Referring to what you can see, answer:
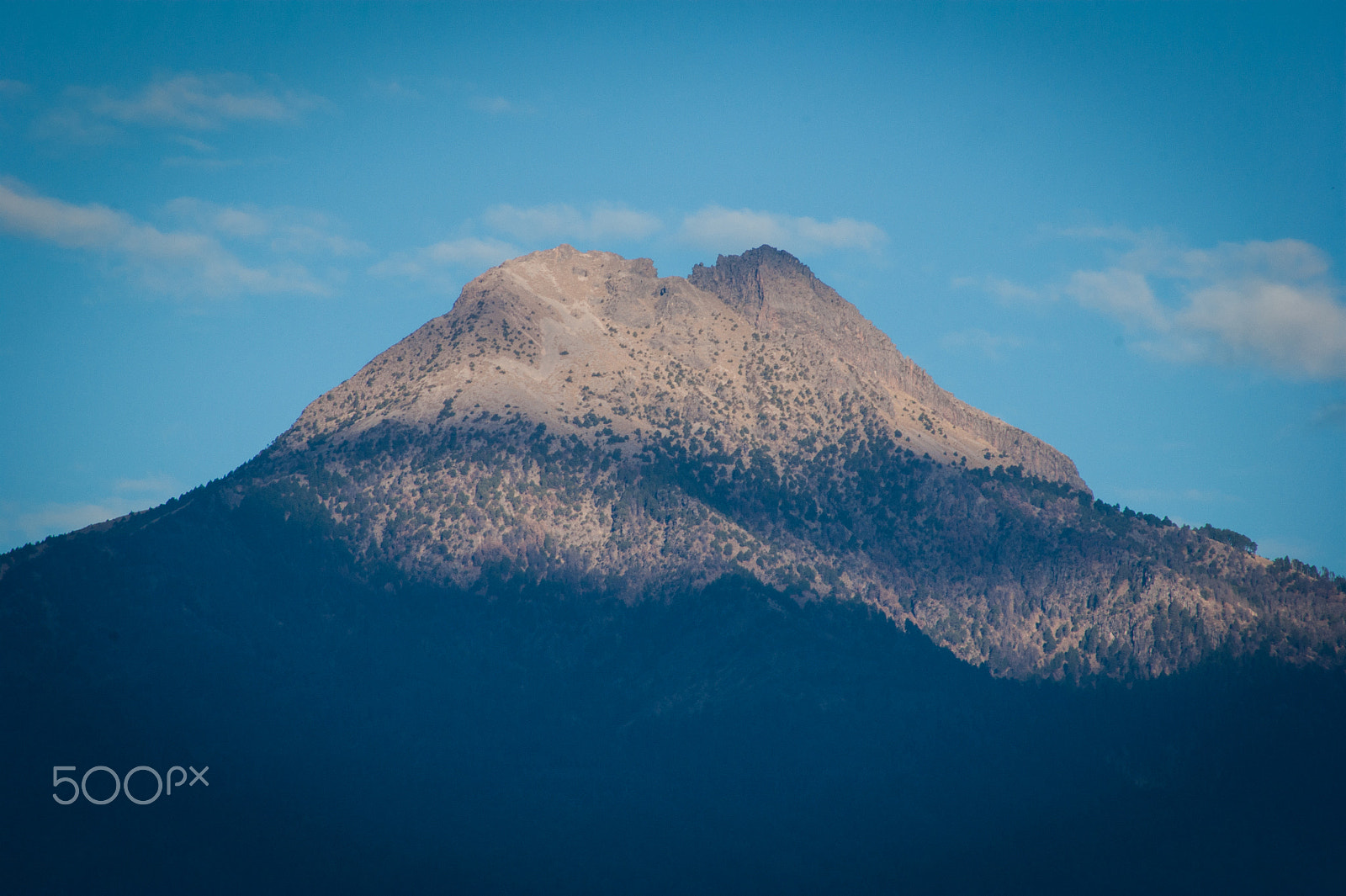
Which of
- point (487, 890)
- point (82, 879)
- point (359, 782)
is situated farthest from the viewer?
point (359, 782)

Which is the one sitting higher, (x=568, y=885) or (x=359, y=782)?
(x=359, y=782)

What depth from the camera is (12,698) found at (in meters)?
192

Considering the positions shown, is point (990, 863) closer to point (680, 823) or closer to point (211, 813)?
point (680, 823)

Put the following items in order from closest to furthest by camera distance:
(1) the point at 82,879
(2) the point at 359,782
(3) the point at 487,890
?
(1) the point at 82,879 → (3) the point at 487,890 → (2) the point at 359,782

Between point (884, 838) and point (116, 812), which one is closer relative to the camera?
point (116, 812)

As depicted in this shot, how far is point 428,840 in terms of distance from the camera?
191 metres

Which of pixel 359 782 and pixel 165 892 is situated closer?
pixel 165 892

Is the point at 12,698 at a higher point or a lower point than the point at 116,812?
higher

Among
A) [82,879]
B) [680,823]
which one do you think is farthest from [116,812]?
[680,823]

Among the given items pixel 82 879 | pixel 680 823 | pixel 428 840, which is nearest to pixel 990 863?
pixel 680 823

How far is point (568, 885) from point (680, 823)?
729 inches

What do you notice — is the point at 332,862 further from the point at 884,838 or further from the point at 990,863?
the point at 990,863

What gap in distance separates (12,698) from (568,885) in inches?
2910

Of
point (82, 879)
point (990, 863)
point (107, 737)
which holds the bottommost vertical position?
point (990, 863)
